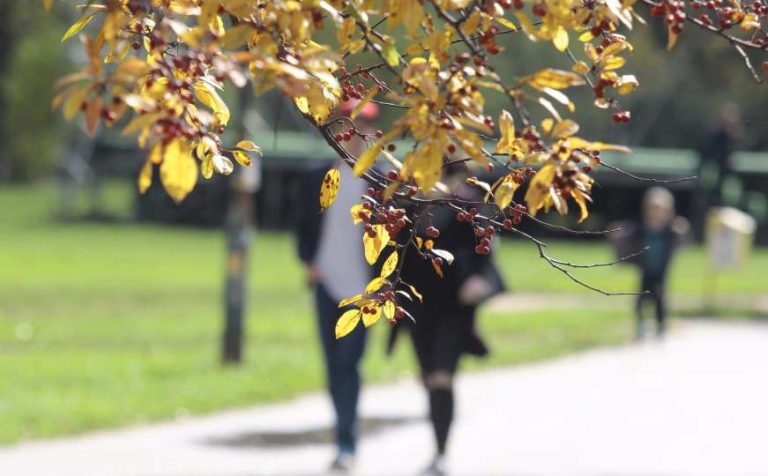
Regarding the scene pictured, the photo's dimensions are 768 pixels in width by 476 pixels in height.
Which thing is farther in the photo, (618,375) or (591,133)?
(591,133)

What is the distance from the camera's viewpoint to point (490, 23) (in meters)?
3.19

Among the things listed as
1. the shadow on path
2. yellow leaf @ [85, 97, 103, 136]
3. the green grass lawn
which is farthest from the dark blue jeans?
yellow leaf @ [85, 97, 103, 136]

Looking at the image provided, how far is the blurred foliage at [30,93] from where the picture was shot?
54094 mm

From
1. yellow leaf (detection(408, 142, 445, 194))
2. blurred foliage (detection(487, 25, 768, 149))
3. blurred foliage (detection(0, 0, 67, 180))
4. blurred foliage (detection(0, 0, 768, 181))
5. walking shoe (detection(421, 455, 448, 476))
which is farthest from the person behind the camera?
blurred foliage (detection(0, 0, 67, 180))

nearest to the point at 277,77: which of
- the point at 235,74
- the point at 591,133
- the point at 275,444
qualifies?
the point at 235,74

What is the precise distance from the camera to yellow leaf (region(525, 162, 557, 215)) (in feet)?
9.91

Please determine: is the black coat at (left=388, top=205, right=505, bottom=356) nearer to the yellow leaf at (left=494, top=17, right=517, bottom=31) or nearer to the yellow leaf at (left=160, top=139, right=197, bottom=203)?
the yellow leaf at (left=494, top=17, right=517, bottom=31)

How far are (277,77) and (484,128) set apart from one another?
0.42 meters

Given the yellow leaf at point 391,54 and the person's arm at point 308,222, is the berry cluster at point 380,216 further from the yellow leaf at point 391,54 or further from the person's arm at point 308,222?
the person's arm at point 308,222

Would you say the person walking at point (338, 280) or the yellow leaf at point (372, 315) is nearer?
the yellow leaf at point (372, 315)

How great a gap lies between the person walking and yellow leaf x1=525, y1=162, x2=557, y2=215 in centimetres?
556

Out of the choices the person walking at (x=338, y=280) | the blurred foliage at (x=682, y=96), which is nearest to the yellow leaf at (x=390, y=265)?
the person walking at (x=338, y=280)

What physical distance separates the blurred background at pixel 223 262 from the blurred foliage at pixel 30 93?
0.25 feet

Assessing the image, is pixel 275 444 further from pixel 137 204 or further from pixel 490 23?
pixel 137 204
